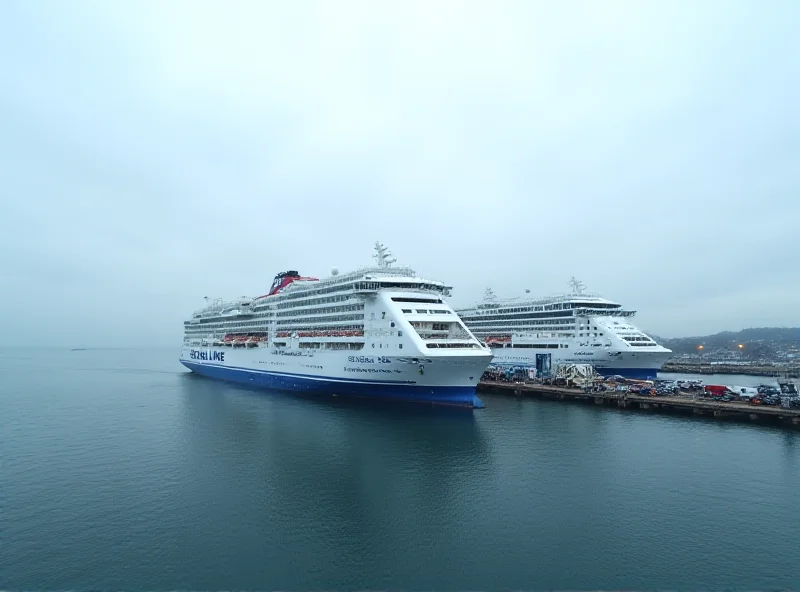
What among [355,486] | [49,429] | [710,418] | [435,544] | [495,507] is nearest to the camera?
[435,544]

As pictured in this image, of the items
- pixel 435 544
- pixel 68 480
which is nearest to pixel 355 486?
pixel 435 544

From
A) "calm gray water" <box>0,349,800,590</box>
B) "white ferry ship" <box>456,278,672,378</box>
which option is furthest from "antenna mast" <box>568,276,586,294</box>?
"calm gray water" <box>0,349,800,590</box>

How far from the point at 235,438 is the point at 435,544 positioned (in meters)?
19.2

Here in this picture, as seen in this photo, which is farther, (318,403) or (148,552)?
(318,403)

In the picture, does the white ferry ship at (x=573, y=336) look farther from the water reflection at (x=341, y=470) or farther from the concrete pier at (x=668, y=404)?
the water reflection at (x=341, y=470)

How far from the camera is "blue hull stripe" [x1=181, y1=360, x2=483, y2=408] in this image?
35.9m

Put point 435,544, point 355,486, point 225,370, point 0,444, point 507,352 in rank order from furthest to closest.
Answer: point 507,352
point 225,370
point 0,444
point 355,486
point 435,544

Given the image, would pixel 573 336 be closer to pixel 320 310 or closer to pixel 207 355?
pixel 320 310

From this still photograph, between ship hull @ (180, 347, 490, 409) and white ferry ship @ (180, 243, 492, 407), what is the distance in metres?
0.09

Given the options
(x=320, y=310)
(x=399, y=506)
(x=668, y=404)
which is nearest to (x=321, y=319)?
(x=320, y=310)

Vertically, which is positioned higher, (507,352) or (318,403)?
(507,352)

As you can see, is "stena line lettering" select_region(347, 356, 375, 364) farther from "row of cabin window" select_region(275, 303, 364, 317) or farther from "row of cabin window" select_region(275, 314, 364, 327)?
"row of cabin window" select_region(275, 303, 364, 317)

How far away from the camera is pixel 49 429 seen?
32500 millimetres

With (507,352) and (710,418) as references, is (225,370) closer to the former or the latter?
(507,352)
